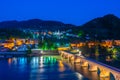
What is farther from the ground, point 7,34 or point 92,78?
point 7,34

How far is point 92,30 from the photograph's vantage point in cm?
7000

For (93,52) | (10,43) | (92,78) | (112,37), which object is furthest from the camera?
(10,43)

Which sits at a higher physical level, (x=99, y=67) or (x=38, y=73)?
(x=99, y=67)

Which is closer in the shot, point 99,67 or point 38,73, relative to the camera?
point 99,67

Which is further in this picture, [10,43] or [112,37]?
[10,43]

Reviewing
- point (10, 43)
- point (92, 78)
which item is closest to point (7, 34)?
point (10, 43)

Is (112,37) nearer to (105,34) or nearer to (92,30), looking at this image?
(105,34)

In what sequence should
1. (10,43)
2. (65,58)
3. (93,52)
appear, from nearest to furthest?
(65,58) < (93,52) < (10,43)

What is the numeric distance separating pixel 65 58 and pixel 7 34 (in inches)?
1168

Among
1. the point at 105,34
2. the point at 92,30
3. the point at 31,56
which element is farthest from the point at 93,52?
the point at 92,30

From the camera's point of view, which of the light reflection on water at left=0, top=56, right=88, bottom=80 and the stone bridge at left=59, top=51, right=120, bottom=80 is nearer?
the stone bridge at left=59, top=51, right=120, bottom=80

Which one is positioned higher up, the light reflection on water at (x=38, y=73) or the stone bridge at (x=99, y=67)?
the stone bridge at (x=99, y=67)

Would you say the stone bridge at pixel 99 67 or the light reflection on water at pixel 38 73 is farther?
the light reflection on water at pixel 38 73

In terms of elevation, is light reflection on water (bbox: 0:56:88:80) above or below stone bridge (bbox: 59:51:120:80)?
below
